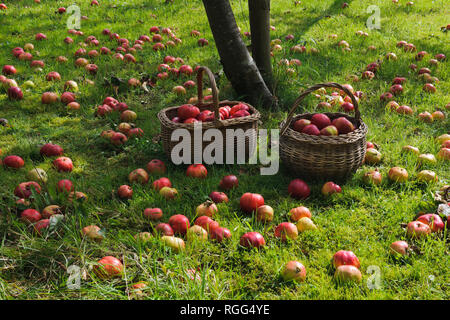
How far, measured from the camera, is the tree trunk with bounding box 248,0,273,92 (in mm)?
4884

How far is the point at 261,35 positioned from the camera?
5.03 metres

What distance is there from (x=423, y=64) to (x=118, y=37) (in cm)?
484

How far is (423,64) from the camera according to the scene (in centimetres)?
606

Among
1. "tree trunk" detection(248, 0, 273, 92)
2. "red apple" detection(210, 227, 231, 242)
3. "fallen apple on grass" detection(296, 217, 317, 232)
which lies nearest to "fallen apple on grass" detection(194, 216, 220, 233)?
"red apple" detection(210, 227, 231, 242)

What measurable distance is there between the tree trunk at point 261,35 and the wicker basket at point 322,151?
1.72 m

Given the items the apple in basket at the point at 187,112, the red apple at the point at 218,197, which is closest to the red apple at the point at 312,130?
the red apple at the point at 218,197

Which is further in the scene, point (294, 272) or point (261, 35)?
point (261, 35)

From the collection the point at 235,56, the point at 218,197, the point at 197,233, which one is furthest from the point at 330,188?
the point at 235,56

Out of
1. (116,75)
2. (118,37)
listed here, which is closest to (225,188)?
(116,75)

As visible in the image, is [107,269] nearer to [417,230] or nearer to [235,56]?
[417,230]

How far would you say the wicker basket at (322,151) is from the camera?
3404 mm

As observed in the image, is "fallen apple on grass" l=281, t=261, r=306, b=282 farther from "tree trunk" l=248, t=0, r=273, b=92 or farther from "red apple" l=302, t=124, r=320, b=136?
"tree trunk" l=248, t=0, r=273, b=92

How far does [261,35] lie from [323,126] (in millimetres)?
1859

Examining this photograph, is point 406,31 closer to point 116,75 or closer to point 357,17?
point 357,17
